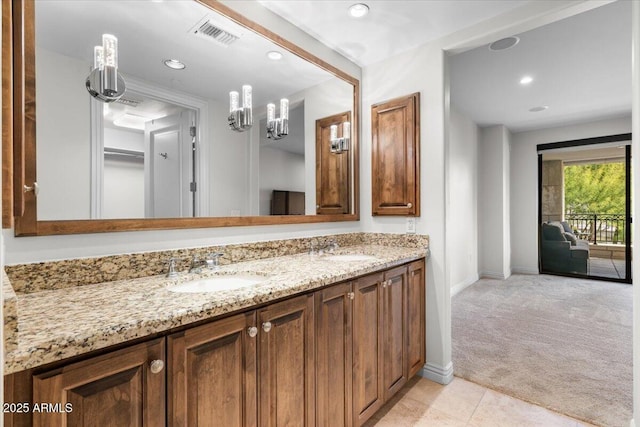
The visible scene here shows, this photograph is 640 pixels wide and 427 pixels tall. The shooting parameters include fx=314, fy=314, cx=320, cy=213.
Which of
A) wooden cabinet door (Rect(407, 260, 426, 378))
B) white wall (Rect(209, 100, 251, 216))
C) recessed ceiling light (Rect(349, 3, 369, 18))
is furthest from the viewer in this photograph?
wooden cabinet door (Rect(407, 260, 426, 378))

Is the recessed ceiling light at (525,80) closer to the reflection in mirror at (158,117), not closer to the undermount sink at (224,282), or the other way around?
the reflection in mirror at (158,117)

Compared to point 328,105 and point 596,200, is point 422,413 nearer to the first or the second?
point 328,105

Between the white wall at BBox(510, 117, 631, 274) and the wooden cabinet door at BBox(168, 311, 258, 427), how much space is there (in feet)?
19.3

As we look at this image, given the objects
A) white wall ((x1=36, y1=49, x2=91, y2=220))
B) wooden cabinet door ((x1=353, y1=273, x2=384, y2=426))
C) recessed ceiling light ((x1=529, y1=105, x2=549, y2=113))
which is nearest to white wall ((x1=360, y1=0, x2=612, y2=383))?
wooden cabinet door ((x1=353, y1=273, x2=384, y2=426))

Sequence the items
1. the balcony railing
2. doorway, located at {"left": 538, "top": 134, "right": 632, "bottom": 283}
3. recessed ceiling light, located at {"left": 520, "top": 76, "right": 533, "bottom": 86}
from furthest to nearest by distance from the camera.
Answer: the balcony railing
doorway, located at {"left": 538, "top": 134, "right": 632, "bottom": 283}
recessed ceiling light, located at {"left": 520, "top": 76, "right": 533, "bottom": 86}

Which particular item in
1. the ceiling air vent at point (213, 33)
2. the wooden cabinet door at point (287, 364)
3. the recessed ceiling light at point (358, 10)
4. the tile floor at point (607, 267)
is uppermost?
the recessed ceiling light at point (358, 10)

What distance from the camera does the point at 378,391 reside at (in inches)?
69.5

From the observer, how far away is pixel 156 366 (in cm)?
87

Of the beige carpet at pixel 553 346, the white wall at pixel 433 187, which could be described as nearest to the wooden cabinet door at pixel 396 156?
the white wall at pixel 433 187

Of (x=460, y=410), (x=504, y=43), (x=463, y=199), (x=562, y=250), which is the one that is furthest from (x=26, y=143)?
(x=562, y=250)

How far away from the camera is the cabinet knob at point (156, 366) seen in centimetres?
86

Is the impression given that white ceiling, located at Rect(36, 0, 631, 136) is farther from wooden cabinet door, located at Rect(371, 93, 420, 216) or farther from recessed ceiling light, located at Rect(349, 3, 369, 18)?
wooden cabinet door, located at Rect(371, 93, 420, 216)

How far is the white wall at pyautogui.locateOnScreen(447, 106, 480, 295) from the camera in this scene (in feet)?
14.1

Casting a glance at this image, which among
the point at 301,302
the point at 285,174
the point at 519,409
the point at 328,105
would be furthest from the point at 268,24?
the point at 519,409
